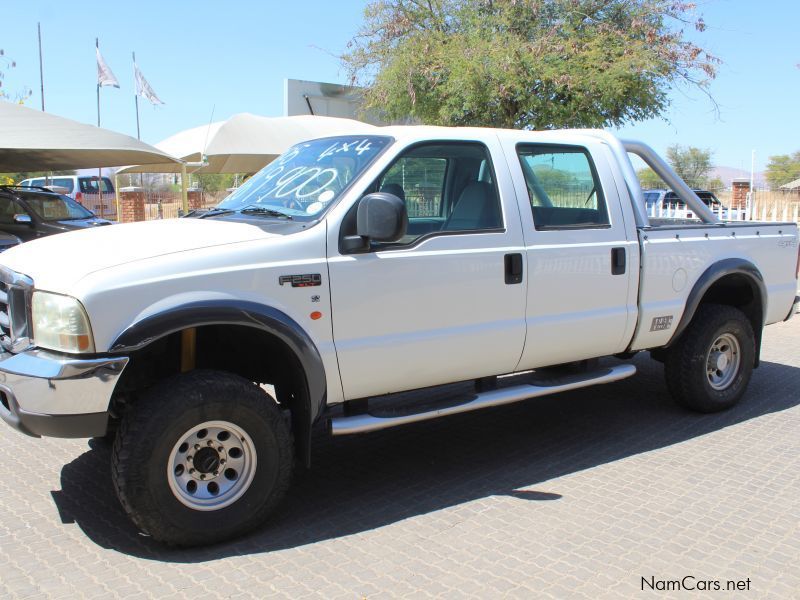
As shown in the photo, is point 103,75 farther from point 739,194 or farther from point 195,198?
point 739,194

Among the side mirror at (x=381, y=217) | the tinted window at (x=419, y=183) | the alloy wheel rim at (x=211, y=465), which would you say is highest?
the tinted window at (x=419, y=183)

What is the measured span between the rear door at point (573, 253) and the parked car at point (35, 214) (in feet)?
34.2

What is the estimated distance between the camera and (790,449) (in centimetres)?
497

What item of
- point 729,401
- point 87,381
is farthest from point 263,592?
point 729,401

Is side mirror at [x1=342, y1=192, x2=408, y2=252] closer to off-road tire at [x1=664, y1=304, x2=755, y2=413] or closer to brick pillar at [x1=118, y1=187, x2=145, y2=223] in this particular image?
off-road tire at [x1=664, y1=304, x2=755, y2=413]

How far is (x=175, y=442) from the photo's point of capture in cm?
342

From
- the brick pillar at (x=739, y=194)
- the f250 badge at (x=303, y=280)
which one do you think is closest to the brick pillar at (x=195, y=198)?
the brick pillar at (x=739, y=194)

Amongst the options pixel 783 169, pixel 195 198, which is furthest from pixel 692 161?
pixel 195 198

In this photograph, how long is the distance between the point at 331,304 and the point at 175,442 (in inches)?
39.9

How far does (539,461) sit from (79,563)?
9.13 feet

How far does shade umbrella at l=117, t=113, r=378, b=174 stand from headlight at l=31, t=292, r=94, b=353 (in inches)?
468

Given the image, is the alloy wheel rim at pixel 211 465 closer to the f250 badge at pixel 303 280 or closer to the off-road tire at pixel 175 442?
the off-road tire at pixel 175 442

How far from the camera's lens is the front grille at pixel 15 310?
345cm

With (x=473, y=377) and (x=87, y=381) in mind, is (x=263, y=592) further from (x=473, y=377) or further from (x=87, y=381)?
(x=473, y=377)
